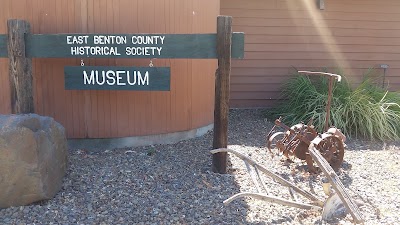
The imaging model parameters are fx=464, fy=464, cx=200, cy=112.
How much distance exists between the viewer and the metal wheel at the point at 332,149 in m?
5.27

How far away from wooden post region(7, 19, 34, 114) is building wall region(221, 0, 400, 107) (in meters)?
4.56

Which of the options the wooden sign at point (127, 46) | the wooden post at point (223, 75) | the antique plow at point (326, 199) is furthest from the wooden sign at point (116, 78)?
the antique plow at point (326, 199)

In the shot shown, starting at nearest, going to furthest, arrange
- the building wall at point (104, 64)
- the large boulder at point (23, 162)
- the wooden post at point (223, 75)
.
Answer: the large boulder at point (23, 162)
the wooden post at point (223, 75)
the building wall at point (104, 64)

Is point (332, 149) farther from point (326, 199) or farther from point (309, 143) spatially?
point (326, 199)

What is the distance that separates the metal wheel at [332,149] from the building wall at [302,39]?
3.72m

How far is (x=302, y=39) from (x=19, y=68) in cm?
570

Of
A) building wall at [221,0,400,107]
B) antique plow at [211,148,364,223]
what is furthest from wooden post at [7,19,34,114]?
building wall at [221,0,400,107]

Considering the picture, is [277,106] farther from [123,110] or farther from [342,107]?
[123,110]

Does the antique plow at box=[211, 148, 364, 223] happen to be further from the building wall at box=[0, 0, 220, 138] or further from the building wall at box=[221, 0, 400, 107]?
the building wall at box=[221, 0, 400, 107]

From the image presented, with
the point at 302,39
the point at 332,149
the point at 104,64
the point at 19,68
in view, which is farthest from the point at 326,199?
the point at 302,39

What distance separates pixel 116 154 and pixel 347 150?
3242mm

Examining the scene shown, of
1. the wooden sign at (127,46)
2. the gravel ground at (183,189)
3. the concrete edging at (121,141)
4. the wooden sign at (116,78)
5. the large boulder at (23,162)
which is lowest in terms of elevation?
the gravel ground at (183,189)

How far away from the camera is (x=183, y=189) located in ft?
15.0

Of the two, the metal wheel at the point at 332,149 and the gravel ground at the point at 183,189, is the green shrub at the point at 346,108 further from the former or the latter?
the metal wheel at the point at 332,149
